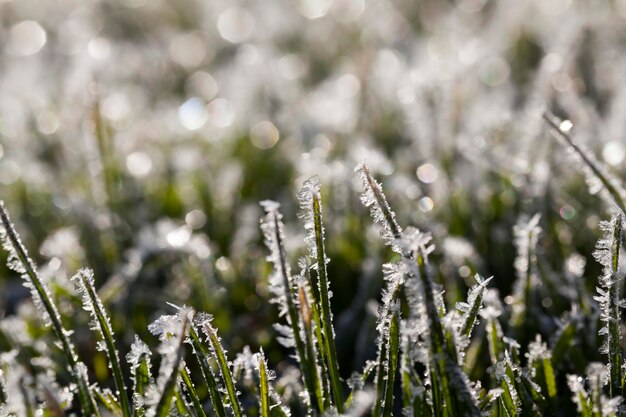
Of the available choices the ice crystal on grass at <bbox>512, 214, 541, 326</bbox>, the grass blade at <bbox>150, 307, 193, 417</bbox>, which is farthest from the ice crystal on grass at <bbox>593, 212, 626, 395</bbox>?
the grass blade at <bbox>150, 307, 193, 417</bbox>

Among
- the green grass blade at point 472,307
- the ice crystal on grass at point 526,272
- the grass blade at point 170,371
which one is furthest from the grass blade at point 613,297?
the grass blade at point 170,371

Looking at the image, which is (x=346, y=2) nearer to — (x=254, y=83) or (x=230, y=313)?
(x=254, y=83)

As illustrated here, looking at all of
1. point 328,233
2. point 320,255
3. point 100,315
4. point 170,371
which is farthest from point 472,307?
point 328,233

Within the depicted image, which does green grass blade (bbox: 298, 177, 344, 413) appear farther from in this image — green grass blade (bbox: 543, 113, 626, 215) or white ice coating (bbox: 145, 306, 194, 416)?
green grass blade (bbox: 543, 113, 626, 215)

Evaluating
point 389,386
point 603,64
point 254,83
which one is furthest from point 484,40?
point 389,386

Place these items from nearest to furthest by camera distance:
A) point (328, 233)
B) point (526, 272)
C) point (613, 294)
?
1. point (613, 294)
2. point (526, 272)
3. point (328, 233)

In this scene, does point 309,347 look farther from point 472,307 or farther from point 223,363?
point 472,307

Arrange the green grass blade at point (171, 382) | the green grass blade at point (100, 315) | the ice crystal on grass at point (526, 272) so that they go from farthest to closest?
the ice crystal on grass at point (526, 272)
the green grass blade at point (100, 315)
the green grass blade at point (171, 382)

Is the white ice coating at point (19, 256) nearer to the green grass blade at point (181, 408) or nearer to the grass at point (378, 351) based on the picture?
the grass at point (378, 351)
